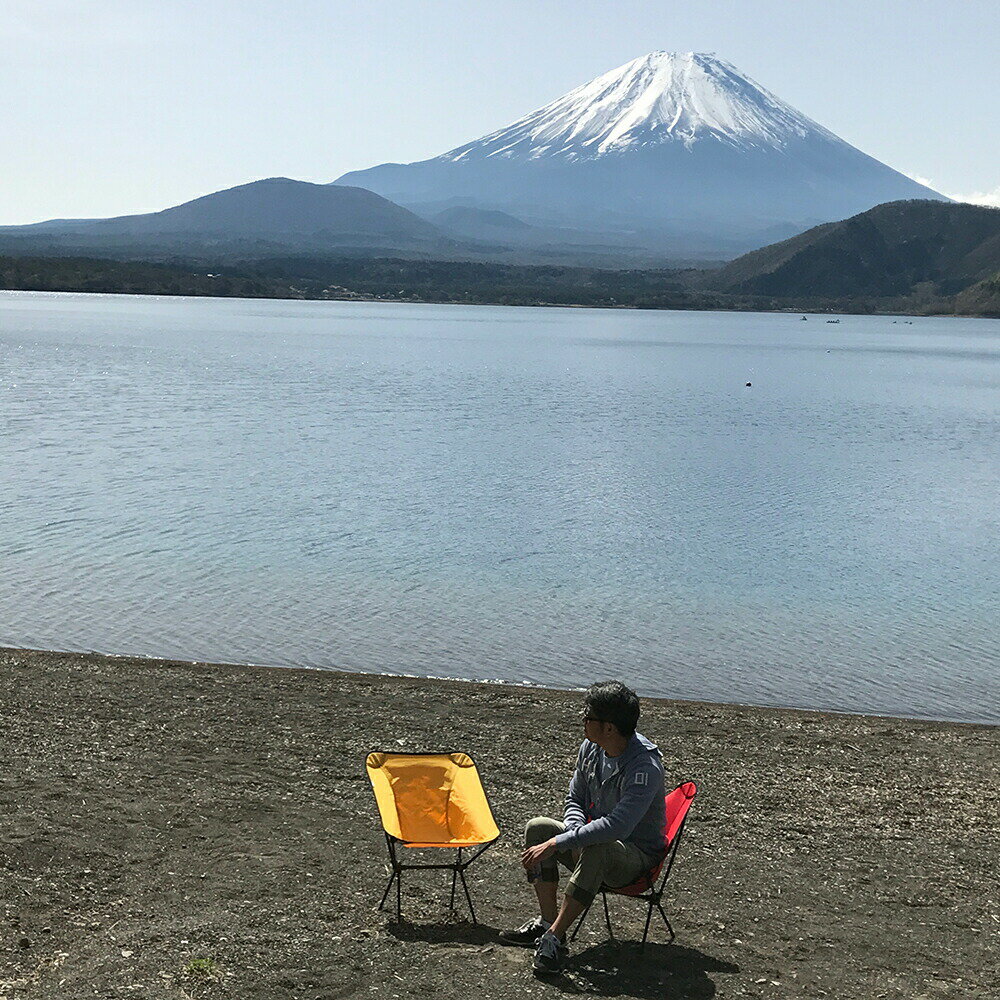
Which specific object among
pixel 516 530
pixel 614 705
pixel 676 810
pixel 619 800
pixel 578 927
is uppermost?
pixel 614 705

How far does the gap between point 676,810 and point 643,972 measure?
831 millimetres

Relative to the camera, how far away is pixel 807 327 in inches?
6112

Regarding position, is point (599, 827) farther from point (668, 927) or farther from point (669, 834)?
point (668, 927)

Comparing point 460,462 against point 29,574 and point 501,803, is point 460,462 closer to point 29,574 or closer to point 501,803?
point 29,574

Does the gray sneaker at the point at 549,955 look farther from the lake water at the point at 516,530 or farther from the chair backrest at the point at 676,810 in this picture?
the lake water at the point at 516,530

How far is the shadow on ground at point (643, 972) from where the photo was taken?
5871 millimetres

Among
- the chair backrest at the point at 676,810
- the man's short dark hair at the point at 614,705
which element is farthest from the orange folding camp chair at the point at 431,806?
the man's short dark hair at the point at 614,705

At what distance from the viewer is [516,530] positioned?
76.0 ft

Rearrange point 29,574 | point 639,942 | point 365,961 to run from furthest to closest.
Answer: point 29,574 → point 639,942 → point 365,961

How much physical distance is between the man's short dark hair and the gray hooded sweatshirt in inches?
6.8

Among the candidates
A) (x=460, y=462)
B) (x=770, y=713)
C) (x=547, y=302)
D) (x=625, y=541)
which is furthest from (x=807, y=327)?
(x=770, y=713)

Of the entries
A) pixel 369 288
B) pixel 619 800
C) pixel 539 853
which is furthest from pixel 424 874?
pixel 369 288

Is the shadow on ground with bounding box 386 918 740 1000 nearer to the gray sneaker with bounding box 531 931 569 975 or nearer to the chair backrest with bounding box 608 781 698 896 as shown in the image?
the gray sneaker with bounding box 531 931 569 975

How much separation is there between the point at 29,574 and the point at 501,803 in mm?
10836
